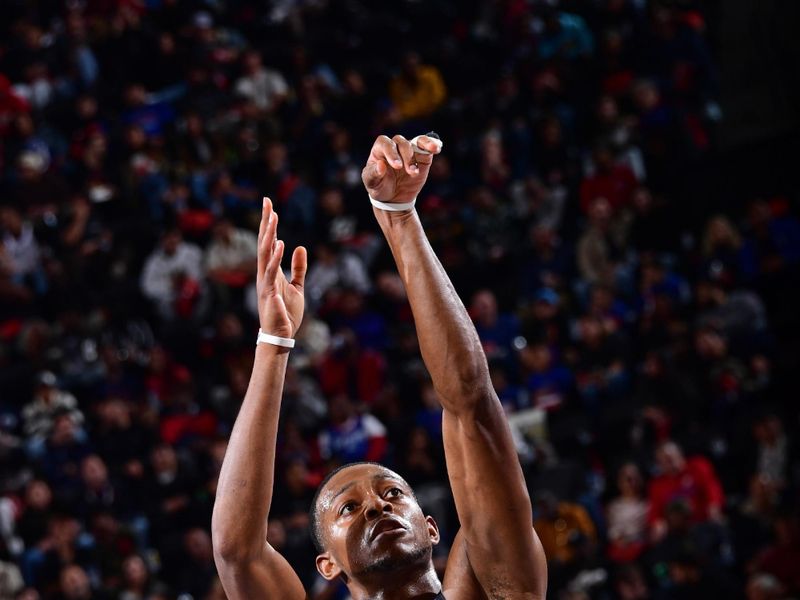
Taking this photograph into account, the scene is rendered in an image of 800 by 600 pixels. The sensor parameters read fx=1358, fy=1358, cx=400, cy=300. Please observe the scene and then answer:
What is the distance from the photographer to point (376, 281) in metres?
11.5

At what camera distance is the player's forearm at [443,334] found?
11.0 feet

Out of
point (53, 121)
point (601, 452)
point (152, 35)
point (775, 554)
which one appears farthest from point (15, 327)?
point (775, 554)

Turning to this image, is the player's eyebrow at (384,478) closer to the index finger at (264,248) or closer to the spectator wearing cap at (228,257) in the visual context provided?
the index finger at (264,248)

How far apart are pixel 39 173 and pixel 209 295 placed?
1.88 meters

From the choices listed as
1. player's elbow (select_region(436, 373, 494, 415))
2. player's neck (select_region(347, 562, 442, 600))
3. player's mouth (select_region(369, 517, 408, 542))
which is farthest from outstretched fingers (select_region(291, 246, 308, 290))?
player's neck (select_region(347, 562, 442, 600))

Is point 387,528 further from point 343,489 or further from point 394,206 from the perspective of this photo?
point 394,206

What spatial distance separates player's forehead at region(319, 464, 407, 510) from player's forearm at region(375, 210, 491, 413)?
27cm

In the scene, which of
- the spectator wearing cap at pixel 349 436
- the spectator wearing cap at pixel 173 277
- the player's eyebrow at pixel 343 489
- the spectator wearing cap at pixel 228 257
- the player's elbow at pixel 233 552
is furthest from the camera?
the spectator wearing cap at pixel 228 257

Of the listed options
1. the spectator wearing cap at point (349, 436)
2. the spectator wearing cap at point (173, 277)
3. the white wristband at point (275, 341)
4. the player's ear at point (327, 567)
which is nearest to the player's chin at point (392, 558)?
the player's ear at point (327, 567)

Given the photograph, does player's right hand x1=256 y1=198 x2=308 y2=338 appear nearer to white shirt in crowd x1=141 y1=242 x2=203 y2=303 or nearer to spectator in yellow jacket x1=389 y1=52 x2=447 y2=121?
white shirt in crowd x1=141 y1=242 x2=203 y2=303

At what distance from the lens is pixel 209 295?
442 inches

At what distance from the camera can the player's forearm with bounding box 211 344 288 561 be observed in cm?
327

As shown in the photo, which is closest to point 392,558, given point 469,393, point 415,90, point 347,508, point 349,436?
point 347,508

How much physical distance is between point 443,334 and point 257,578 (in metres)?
0.75
